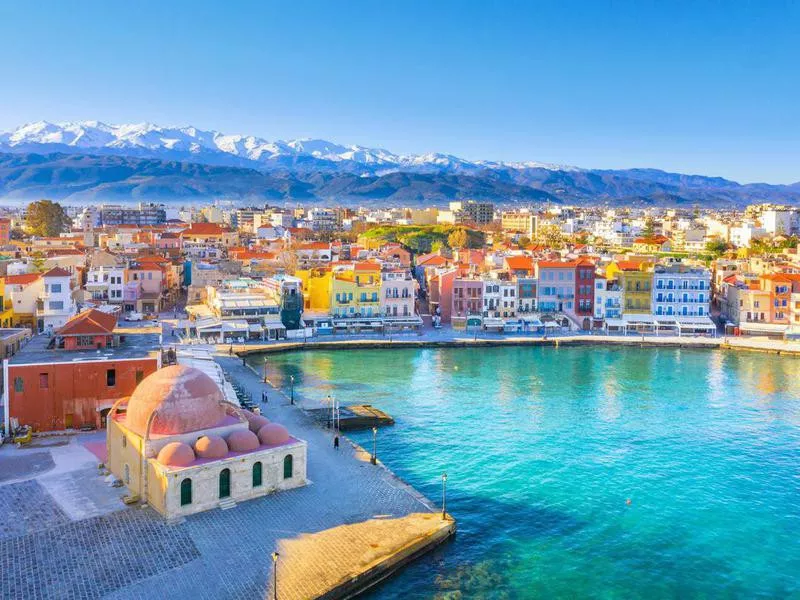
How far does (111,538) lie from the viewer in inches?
752

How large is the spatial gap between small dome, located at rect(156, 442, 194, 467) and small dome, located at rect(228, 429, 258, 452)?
125cm

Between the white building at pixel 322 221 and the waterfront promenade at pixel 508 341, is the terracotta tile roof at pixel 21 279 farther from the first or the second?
the white building at pixel 322 221

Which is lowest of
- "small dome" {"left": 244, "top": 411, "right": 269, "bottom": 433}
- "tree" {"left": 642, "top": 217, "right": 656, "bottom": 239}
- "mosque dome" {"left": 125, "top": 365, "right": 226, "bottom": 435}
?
"small dome" {"left": 244, "top": 411, "right": 269, "bottom": 433}

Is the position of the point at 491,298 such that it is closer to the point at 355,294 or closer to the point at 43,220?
the point at 355,294

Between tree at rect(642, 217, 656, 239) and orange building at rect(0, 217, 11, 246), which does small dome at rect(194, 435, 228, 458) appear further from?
tree at rect(642, 217, 656, 239)

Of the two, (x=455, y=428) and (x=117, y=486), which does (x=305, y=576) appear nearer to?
(x=117, y=486)

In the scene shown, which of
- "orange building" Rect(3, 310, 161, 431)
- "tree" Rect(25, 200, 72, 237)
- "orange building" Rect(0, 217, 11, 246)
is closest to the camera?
"orange building" Rect(3, 310, 161, 431)

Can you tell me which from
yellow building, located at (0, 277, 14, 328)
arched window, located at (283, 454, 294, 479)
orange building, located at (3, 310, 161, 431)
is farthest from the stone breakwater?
arched window, located at (283, 454, 294, 479)

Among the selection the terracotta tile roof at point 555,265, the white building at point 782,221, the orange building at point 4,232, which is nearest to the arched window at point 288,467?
the terracotta tile roof at point 555,265

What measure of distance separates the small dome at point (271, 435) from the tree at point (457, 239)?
8658 centimetres

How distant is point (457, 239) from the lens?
110m

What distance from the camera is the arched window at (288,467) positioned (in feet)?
73.3

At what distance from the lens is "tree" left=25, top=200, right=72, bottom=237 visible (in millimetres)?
103188

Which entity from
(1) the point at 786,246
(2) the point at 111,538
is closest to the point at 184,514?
(2) the point at 111,538
